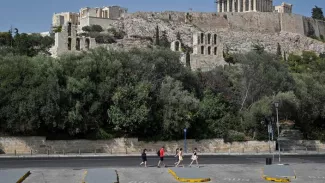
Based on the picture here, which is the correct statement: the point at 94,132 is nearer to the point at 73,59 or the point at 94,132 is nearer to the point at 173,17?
the point at 73,59

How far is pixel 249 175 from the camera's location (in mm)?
26438

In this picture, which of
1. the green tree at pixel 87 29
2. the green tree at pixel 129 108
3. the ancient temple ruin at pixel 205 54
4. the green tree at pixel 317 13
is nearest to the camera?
the green tree at pixel 129 108

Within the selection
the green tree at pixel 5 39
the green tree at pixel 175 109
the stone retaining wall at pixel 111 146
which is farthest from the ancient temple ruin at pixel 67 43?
the green tree at pixel 5 39

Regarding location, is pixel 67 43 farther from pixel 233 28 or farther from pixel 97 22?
pixel 233 28

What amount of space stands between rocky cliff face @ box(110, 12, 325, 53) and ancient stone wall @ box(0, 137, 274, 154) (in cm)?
4980

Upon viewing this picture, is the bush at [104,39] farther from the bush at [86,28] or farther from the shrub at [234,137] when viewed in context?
the shrub at [234,137]

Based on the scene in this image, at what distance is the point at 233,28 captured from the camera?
380ft

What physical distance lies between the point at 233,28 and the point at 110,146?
255 ft

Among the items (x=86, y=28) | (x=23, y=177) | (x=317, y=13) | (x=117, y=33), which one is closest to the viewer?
(x=23, y=177)

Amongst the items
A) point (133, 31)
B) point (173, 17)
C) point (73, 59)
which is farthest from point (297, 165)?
point (173, 17)

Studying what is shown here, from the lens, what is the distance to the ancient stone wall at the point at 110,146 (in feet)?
134

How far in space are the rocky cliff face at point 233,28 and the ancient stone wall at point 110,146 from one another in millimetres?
49800

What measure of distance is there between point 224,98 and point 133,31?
46317mm

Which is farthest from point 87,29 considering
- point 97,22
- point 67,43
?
point 67,43
